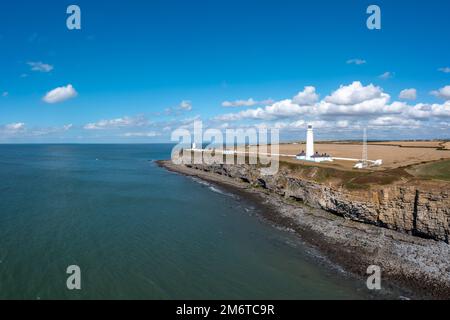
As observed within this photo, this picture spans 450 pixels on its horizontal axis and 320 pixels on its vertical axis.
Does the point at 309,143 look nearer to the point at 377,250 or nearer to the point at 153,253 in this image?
the point at 377,250

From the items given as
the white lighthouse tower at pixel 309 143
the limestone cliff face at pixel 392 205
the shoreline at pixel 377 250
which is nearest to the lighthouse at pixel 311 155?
the white lighthouse tower at pixel 309 143

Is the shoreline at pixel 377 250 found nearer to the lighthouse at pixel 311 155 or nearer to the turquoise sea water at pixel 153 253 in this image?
the turquoise sea water at pixel 153 253

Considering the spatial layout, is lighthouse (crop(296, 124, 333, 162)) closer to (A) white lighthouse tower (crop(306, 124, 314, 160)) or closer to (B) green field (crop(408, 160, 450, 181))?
(A) white lighthouse tower (crop(306, 124, 314, 160))

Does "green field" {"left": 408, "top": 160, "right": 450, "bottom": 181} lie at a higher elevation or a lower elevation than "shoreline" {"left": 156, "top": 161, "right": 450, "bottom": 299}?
higher

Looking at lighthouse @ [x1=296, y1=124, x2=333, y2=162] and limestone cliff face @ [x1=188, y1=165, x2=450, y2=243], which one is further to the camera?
lighthouse @ [x1=296, y1=124, x2=333, y2=162]

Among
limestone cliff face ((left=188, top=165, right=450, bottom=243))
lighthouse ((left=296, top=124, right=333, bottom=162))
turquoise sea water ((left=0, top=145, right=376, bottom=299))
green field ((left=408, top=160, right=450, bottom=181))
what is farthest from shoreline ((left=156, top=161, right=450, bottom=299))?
lighthouse ((left=296, top=124, right=333, bottom=162))

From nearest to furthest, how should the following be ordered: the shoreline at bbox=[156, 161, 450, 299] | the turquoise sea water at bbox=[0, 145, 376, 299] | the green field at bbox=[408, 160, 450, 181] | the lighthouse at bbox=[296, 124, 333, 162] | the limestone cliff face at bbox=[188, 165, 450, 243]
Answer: the turquoise sea water at bbox=[0, 145, 376, 299]
the shoreline at bbox=[156, 161, 450, 299]
the limestone cliff face at bbox=[188, 165, 450, 243]
the green field at bbox=[408, 160, 450, 181]
the lighthouse at bbox=[296, 124, 333, 162]

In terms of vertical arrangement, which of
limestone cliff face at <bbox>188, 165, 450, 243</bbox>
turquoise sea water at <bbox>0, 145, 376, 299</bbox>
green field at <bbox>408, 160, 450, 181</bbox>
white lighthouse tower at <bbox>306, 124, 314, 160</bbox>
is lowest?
turquoise sea water at <bbox>0, 145, 376, 299</bbox>
